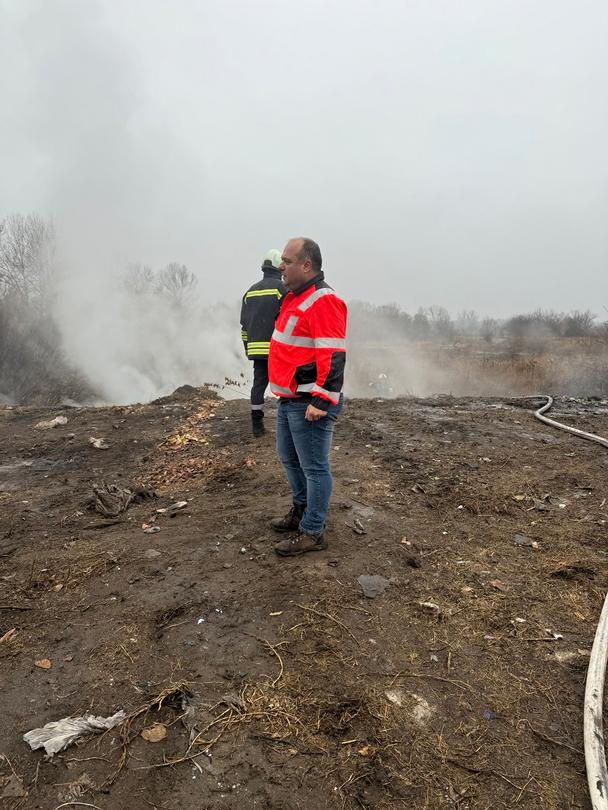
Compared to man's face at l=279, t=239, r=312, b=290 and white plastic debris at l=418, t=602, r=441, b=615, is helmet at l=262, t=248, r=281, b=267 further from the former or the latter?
white plastic debris at l=418, t=602, r=441, b=615

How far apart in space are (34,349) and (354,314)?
621 inches

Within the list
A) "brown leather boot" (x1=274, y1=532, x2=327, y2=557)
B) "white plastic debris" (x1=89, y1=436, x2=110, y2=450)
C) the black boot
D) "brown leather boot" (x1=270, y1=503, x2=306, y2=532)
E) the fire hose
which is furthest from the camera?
the black boot

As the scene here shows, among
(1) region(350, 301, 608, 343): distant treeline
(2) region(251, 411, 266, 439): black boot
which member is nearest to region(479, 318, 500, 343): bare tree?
(1) region(350, 301, 608, 343): distant treeline

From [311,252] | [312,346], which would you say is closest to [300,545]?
[312,346]

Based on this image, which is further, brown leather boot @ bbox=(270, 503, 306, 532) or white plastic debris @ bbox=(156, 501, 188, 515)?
white plastic debris @ bbox=(156, 501, 188, 515)

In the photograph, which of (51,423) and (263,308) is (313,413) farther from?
(51,423)

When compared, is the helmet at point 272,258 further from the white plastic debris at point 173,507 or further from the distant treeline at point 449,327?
the distant treeline at point 449,327

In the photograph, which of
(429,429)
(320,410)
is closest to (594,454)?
(429,429)

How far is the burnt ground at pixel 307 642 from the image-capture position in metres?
1.48

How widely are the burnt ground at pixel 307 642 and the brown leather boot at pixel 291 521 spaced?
129 millimetres

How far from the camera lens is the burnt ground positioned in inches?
58.1

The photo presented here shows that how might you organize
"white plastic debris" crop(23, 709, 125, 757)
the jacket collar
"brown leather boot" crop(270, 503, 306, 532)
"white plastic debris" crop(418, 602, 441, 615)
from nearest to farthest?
1. "white plastic debris" crop(23, 709, 125, 757)
2. "white plastic debris" crop(418, 602, 441, 615)
3. the jacket collar
4. "brown leather boot" crop(270, 503, 306, 532)

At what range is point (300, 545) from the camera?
274 centimetres

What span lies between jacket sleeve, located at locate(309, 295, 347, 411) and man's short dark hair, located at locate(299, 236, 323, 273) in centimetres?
25
